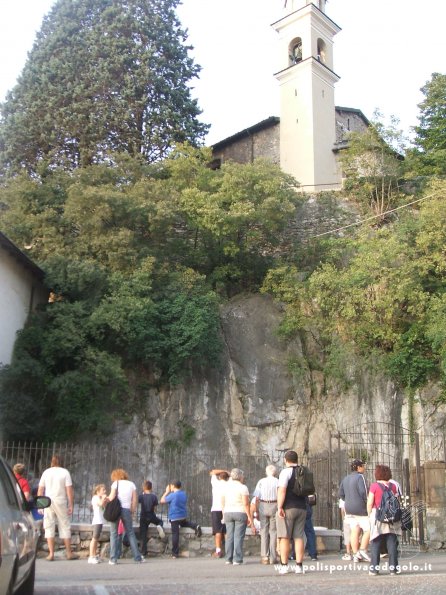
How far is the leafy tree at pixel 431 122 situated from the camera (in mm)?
31984

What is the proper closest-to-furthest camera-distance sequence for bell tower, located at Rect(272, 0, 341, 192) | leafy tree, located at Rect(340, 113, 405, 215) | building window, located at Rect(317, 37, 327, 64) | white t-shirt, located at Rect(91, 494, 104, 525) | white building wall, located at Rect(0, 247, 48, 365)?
white t-shirt, located at Rect(91, 494, 104, 525) < white building wall, located at Rect(0, 247, 48, 365) < leafy tree, located at Rect(340, 113, 405, 215) < bell tower, located at Rect(272, 0, 341, 192) < building window, located at Rect(317, 37, 327, 64)

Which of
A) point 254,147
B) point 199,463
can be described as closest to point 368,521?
point 199,463

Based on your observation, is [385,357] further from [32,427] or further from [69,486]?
[69,486]

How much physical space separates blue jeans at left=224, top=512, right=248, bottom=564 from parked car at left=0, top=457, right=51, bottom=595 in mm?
3847

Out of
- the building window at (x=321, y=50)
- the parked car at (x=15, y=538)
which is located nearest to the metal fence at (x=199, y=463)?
the parked car at (x=15, y=538)

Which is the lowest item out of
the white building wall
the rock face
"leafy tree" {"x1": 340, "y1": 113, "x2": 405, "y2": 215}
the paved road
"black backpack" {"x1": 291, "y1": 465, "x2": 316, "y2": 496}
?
the paved road

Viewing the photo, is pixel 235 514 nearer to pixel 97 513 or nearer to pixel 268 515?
pixel 268 515

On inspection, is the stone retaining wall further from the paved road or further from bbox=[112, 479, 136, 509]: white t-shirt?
bbox=[112, 479, 136, 509]: white t-shirt

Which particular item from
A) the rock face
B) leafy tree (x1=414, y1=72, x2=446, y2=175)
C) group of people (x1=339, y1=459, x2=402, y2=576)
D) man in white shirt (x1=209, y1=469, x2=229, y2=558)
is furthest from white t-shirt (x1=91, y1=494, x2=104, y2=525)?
leafy tree (x1=414, y1=72, x2=446, y2=175)

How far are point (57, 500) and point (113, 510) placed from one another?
111 cm

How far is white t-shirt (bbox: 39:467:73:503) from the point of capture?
11141mm

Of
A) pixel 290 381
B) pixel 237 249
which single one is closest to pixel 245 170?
pixel 237 249

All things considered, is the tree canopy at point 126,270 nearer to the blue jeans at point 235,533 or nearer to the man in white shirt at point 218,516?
the man in white shirt at point 218,516

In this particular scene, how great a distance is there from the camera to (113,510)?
35.1ft
